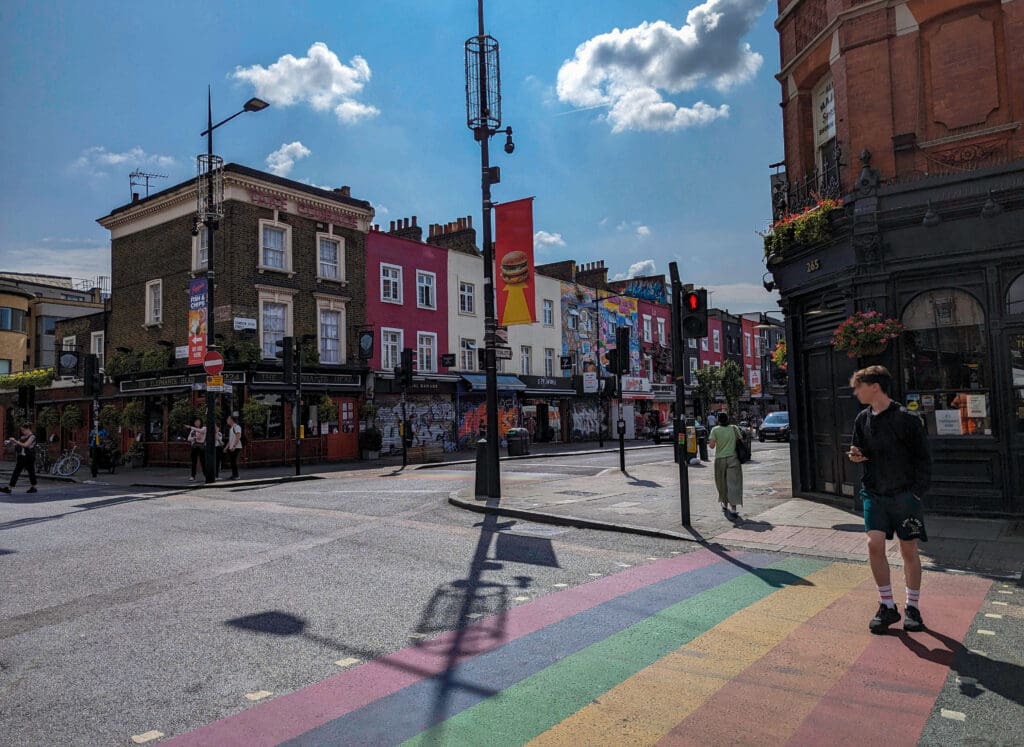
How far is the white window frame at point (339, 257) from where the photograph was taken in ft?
88.4

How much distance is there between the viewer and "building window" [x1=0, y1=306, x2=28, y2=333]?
3821 centimetres

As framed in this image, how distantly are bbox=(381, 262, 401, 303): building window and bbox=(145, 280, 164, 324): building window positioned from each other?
8.28 m

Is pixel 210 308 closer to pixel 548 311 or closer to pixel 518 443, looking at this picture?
pixel 518 443

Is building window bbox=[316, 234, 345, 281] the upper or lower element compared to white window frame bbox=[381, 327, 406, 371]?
upper

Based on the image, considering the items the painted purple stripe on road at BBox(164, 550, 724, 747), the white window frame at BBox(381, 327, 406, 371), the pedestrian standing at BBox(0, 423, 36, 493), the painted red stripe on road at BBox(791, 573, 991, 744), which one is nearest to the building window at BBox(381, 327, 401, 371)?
the white window frame at BBox(381, 327, 406, 371)

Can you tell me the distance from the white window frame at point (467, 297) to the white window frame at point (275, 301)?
913cm

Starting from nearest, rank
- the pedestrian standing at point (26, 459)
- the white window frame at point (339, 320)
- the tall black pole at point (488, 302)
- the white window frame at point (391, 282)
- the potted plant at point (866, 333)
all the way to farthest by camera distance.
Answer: the potted plant at point (866, 333) < the tall black pole at point (488, 302) < the pedestrian standing at point (26, 459) < the white window frame at point (339, 320) < the white window frame at point (391, 282)

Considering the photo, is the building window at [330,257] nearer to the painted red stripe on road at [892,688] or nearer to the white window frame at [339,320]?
the white window frame at [339,320]

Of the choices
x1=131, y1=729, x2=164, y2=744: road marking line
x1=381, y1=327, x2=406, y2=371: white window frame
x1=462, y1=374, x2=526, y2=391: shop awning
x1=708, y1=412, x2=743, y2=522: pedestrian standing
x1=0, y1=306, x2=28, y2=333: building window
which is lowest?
x1=131, y1=729, x2=164, y2=744: road marking line

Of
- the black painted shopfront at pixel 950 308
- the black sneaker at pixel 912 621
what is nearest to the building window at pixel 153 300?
the black painted shopfront at pixel 950 308

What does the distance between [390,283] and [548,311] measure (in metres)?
11.1

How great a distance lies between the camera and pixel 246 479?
18.7 meters

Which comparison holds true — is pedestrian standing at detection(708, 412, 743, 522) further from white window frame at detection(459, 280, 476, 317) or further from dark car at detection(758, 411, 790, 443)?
dark car at detection(758, 411, 790, 443)

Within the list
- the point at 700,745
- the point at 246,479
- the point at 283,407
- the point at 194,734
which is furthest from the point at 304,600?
the point at 283,407
